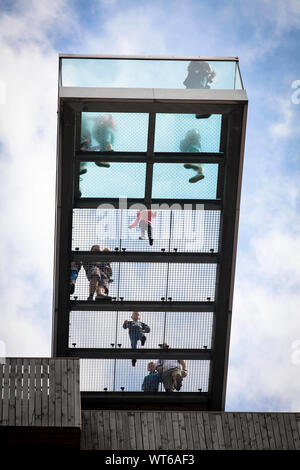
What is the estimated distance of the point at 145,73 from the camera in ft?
35.5

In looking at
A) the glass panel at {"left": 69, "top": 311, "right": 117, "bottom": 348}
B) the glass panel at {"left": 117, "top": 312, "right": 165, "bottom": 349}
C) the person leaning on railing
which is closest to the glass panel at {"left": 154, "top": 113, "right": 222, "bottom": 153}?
the glass panel at {"left": 117, "top": 312, "right": 165, "bottom": 349}

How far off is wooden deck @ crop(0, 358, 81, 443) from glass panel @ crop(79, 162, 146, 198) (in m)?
2.35

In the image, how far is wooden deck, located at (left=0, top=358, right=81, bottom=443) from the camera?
33.0 ft

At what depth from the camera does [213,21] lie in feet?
77.1

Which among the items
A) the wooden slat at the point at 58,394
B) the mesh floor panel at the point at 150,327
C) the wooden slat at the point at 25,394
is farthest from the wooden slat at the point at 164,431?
the wooden slat at the point at 25,394

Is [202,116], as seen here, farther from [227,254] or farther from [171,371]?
[171,371]

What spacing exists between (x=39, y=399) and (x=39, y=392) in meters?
0.12

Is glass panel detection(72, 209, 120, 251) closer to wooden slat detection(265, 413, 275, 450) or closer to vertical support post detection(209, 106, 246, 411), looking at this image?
vertical support post detection(209, 106, 246, 411)

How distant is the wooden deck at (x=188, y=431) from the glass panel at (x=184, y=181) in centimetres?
305

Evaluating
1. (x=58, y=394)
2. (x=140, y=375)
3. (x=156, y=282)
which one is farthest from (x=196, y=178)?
(x=58, y=394)

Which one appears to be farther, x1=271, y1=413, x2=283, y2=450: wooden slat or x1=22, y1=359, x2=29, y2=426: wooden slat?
x1=271, y1=413, x2=283, y2=450: wooden slat

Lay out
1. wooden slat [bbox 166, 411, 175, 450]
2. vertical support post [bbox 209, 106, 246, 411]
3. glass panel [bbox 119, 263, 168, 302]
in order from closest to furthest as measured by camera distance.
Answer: vertical support post [bbox 209, 106, 246, 411], wooden slat [bbox 166, 411, 175, 450], glass panel [bbox 119, 263, 168, 302]

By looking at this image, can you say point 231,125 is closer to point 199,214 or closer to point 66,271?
point 199,214

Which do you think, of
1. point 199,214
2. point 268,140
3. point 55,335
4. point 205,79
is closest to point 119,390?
point 55,335
